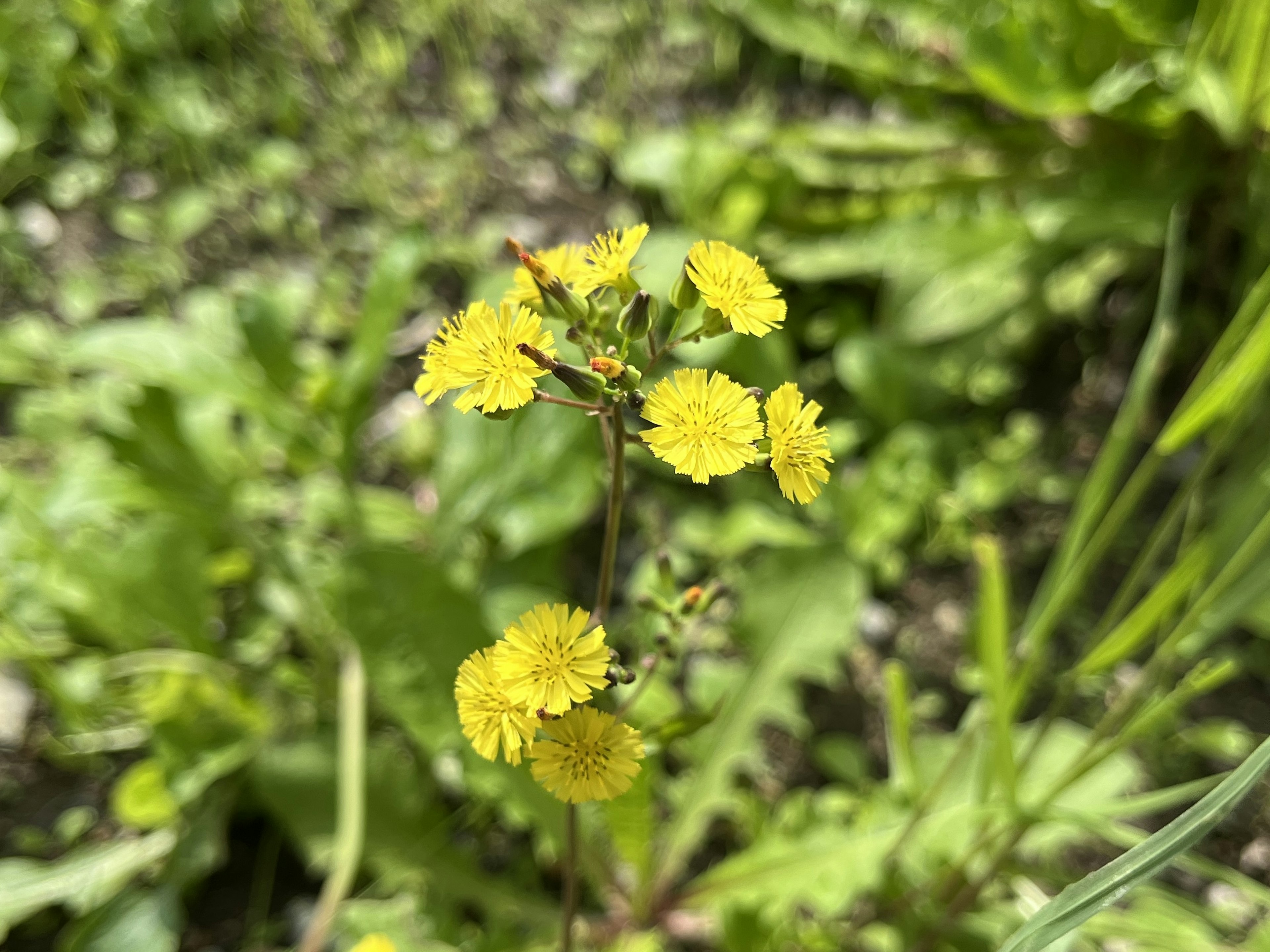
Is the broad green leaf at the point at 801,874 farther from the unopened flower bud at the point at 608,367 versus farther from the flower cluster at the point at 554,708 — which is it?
the unopened flower bud at the point at 608,367

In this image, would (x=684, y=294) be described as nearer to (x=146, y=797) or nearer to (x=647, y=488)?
(x=647, y=488)

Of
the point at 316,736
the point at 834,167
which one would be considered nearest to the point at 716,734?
the point at 316,736

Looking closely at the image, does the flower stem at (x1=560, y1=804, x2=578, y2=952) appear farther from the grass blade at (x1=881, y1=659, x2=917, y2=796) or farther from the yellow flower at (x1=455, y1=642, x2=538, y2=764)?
Answer: the grass blade at (x1=881, y1=659, x2=917, y2=796)

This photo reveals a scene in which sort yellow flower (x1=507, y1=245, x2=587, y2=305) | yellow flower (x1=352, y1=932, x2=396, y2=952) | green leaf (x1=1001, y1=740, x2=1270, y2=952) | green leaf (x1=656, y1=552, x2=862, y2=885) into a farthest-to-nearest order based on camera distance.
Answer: green leaf (x1=656, y1=552, x2=862, y2=885) < yellow flower (x1=352, y1=932, x2=396, y2=952) < yellow flower (x1=507, y1=245, x2=587, y2=305) < green leaf (x1=1001, y1=740, x2=1270, y2=952)

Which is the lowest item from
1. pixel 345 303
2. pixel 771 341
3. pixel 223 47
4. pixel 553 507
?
pixel 553 507

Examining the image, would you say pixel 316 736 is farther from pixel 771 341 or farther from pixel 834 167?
pixel 834 167

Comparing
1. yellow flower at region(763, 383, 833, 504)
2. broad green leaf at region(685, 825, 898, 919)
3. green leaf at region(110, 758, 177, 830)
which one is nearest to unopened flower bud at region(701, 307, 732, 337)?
yellow flower at region(763, 383, 833, 504)

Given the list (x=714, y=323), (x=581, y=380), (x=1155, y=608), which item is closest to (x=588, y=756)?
(x=581, y=380)

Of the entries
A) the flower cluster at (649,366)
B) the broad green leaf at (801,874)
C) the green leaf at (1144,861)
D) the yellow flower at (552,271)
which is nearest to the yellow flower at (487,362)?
the flower cluster at (649,366)
